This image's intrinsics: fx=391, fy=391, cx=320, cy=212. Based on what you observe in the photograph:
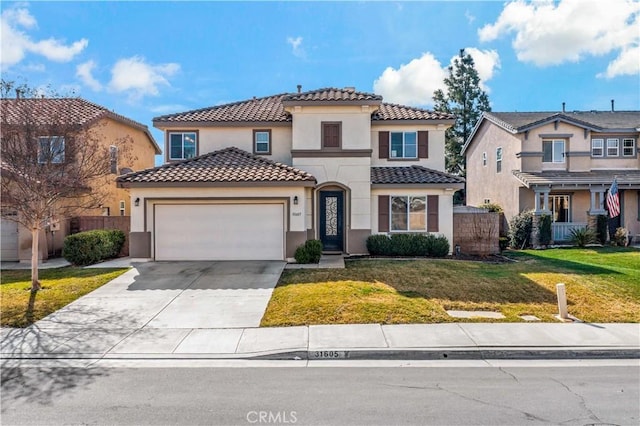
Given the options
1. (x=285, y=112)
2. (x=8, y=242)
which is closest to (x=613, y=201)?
(x=285, y=112)

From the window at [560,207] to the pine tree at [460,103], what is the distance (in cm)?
1572

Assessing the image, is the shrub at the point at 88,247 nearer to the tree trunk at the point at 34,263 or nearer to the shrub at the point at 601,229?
the tree trunk at the point at 34,263

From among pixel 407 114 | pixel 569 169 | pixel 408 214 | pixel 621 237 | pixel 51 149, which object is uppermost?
pixel 407 114

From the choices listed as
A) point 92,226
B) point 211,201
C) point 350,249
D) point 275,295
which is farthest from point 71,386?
point 92,226

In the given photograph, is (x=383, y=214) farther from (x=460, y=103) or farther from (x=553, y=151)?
(x=460, y=103)

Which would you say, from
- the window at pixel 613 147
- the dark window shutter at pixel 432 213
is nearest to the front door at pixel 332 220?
the dark window shutter at pixel 432 213

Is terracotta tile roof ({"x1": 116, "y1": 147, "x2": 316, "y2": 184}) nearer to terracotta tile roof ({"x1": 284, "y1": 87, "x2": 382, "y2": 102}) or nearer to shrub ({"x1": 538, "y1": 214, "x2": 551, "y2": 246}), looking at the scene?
terracotta tile roof ({"x1": 284, "y1": 87, "x2": 382, "y2": 102})

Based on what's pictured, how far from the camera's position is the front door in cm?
1661

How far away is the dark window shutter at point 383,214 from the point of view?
1653 cm

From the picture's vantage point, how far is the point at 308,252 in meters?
14.0

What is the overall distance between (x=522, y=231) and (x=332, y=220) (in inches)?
417

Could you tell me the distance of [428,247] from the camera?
15984 millimetres

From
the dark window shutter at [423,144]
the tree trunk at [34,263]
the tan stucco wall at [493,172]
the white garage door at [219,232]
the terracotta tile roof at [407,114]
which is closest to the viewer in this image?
the tree trunk at [34,263]

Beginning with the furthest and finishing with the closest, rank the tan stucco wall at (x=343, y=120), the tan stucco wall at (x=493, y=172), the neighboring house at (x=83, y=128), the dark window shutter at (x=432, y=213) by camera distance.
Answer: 1. the tan stucco wall at (x=493, y=172)
2. the dark window shutter at (x=432, y=213)
3. the tan stucco wall at (x=343, y=120)
4. the neighboring house at (x=83, y=128)
